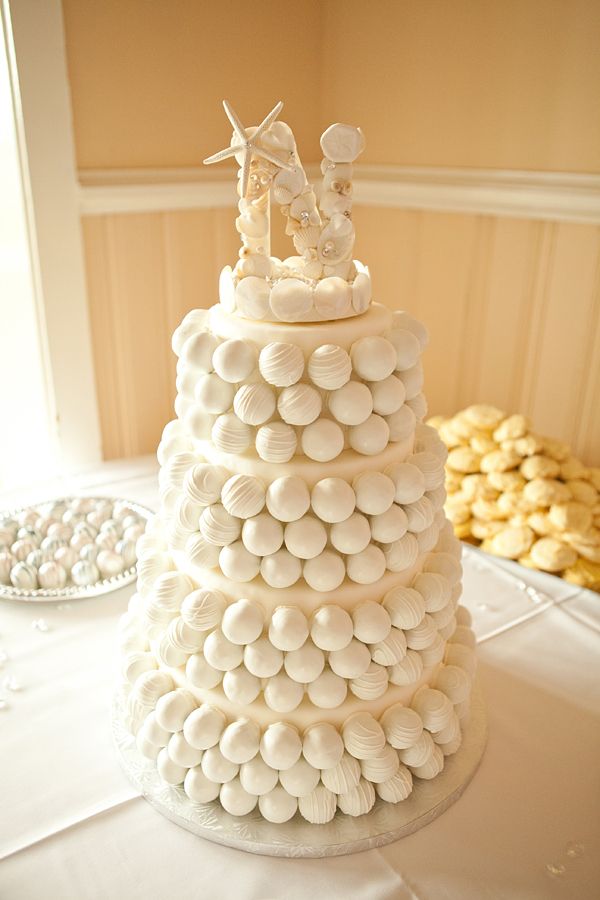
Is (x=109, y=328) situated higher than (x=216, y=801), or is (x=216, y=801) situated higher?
(x=109, y=328)

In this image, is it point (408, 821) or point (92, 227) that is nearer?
point (408, 821)

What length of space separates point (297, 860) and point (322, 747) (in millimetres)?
178

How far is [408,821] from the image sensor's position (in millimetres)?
1142

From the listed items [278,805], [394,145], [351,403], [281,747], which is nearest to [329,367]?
[351,403]

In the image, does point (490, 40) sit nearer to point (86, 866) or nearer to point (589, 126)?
point (589, 126)

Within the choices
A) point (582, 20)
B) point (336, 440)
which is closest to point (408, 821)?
point (336, 440)

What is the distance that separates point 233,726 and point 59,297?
1.59 meters

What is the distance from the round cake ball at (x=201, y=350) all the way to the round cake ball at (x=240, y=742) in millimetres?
538

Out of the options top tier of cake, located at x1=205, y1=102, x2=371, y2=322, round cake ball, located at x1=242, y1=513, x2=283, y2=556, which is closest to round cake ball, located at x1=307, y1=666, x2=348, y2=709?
round cake ball, located at x1=242, y1=513, x2=283, y2=556

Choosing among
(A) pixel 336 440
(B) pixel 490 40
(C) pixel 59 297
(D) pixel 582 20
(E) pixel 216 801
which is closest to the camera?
(A) pixel 336 440

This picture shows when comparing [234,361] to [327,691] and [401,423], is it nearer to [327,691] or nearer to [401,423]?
[401,423]

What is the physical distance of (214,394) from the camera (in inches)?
42.4

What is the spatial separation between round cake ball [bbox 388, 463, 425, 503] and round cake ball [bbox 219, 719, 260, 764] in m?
0.41

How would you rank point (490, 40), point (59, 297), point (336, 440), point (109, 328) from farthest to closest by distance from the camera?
point (109, 328)
point (59, 297)
point (490, 40)
point (336, 440)
